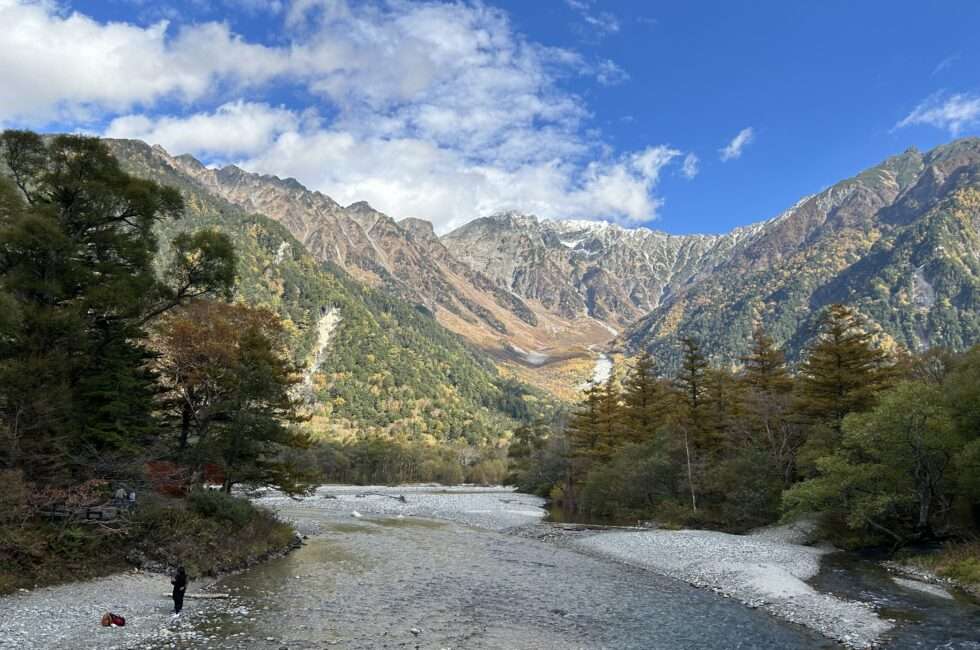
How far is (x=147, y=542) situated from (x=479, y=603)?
16.3 m

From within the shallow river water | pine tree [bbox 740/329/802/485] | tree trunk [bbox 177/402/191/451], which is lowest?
the shallow river water

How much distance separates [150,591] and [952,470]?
41329 mm

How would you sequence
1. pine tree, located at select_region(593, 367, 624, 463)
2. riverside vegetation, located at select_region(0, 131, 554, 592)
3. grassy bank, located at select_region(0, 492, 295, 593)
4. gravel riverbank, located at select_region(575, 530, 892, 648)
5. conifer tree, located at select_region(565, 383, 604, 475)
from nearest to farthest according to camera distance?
gravel riverbank, located at select_region(575, 530, 892, 648)
grassy bank, located at select_region(0, 492, 295, 593)
riverside vegetation, located at select_region(0, 131, 554, 592)
pine tree, located at select_region(593, 367, 624, 463)
conifer tree, located at select_region(565, 383, 604, 475)

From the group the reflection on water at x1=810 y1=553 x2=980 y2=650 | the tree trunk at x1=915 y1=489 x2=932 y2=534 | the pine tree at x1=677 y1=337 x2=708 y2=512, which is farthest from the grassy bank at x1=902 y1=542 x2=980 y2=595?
the pine tree at x1=677 y1=337 x2=708 y2=512

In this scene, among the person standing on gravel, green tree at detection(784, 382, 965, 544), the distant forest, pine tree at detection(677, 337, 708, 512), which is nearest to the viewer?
the person standing on gravel

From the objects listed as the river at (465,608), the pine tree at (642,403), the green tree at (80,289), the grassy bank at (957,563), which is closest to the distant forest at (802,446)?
the pine tree at (642,403)

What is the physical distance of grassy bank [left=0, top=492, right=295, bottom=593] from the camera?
2453 centimetres

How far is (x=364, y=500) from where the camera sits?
97.5 meters

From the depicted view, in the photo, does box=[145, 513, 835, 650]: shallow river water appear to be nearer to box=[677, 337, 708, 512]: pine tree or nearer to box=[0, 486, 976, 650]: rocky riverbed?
box=[0, 486, 976, 650]: rocky riverbed

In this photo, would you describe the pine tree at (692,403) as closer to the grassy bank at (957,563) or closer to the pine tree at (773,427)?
the pine tree at (773,427)

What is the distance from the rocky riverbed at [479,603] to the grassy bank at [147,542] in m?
1.15

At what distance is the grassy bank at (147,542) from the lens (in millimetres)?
24531

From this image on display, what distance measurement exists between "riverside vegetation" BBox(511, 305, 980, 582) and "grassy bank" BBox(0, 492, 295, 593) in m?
33.3

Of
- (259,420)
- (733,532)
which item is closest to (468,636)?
(259,420)
